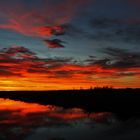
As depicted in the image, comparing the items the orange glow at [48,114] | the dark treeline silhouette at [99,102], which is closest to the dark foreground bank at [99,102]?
the dark treeline silhouette at [99,102]

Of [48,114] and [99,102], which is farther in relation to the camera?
[99,102]

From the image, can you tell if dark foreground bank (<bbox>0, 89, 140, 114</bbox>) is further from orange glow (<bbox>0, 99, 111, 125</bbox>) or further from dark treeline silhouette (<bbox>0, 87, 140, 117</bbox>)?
orange glow (<bbox>0, 99, 111, 125</bbox>)

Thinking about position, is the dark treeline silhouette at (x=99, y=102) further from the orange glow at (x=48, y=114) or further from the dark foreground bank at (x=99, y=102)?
the orange glow at (x=48, y=114)

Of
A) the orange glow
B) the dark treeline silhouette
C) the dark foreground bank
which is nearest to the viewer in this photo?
the orange glow

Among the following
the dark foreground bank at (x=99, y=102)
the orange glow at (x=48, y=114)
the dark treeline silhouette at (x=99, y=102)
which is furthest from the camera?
the dark foreground bank at (x=99, y=102)

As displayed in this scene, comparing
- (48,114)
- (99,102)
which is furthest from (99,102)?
(48,114)

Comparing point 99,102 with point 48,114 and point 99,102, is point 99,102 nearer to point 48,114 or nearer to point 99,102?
point 99,102

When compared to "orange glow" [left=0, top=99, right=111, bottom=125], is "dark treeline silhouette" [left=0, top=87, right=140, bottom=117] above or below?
above

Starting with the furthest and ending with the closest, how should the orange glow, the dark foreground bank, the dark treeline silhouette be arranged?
the dark foreground bank < the dark treeline silhouette < the orange glow

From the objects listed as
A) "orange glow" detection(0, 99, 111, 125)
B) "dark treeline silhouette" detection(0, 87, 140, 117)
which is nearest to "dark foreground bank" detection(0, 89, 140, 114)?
"dark treeline silhouette" detection(0, 87, 140, 117)

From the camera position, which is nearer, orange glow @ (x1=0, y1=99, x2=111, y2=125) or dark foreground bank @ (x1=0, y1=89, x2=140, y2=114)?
orange glow @ (x1=0, y1=99, x2=111, y2=125)

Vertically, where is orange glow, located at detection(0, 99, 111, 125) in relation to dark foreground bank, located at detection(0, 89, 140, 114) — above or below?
below

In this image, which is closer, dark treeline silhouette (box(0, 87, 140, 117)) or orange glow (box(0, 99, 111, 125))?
Result: orange glow (box(0, 99, 111, 125))

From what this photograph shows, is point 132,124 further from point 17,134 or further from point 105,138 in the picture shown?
point 17,134
